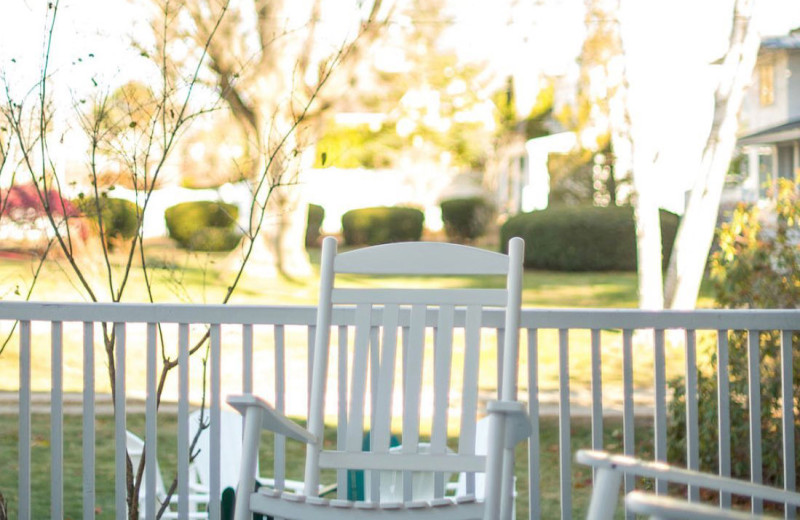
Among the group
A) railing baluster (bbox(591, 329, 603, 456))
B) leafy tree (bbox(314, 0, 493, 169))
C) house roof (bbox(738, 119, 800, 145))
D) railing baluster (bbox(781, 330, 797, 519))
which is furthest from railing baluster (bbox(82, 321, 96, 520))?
leafy tree (bbox(314, 0, 493, 169))

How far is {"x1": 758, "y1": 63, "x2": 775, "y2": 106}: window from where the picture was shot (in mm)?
17438

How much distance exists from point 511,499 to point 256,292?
960 centimetres

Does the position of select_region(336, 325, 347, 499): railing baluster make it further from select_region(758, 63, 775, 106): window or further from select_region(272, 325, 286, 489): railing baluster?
select_region(758, 63, 775, 106): window

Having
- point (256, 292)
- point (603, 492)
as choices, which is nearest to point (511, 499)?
point (603, 492)

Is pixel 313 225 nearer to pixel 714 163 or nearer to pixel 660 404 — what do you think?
pixel 714 163

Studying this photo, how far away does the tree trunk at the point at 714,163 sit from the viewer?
289 inches

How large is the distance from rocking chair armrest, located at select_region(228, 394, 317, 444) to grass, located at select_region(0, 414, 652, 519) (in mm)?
2365

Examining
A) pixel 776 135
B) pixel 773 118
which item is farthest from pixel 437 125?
pixel 776 135

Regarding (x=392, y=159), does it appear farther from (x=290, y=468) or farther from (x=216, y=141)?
(x=290, y=468)

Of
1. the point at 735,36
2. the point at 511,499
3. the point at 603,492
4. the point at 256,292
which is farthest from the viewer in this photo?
the point at 256,292

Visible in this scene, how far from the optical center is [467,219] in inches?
765

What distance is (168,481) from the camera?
4902 millimetres

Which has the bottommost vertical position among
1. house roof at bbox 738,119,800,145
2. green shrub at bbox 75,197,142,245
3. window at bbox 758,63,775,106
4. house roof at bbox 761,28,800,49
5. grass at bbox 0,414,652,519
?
grass at bbox 0,414,652,519

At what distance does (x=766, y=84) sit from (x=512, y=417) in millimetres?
17398
